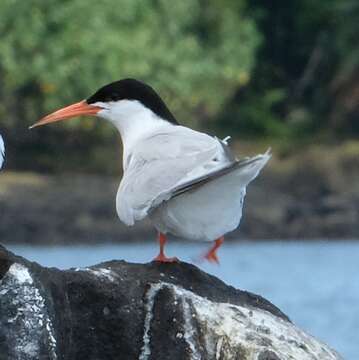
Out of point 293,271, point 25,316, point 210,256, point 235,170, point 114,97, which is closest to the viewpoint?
point 25,316

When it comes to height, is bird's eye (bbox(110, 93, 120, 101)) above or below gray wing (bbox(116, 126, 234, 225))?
above

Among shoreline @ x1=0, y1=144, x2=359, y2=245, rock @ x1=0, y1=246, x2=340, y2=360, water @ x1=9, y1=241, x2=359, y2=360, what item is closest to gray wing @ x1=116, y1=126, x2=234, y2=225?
rock @ x1=0, y1=246, x2=340, y2=360

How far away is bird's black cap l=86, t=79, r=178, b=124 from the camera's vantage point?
24.9ft

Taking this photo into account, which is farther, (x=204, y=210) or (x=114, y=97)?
(x=114, y=97)

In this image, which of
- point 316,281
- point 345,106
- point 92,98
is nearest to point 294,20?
point 345,106

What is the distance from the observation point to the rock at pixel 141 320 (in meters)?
6.44

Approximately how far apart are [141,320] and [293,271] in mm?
18028

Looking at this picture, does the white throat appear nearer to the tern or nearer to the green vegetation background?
the tern

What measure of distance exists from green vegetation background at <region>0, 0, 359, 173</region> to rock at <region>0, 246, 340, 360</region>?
2368cm

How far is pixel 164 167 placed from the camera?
23.2ft

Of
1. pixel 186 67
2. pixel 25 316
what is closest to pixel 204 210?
pixel 25 316

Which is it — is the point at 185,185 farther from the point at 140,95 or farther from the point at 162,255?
the point at 140,95

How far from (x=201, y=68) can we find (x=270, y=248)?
6.20m

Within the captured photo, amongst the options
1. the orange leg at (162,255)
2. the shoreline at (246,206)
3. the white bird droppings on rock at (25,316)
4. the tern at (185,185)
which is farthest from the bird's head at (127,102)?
the shoreline at (246,206)
